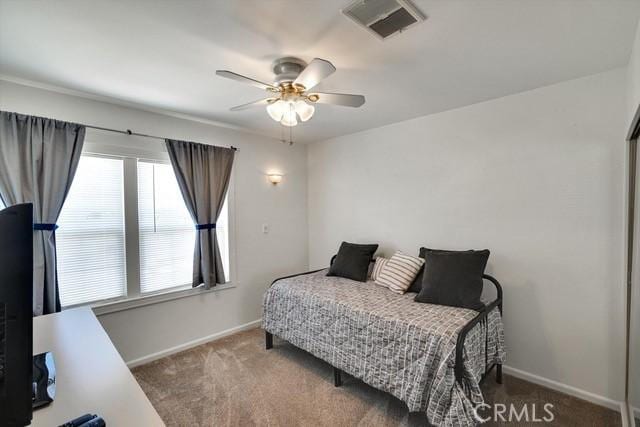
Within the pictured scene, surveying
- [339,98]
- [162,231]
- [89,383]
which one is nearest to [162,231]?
[162,231]

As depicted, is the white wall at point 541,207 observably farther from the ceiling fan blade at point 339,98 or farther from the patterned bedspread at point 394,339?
the ceiling fan blade at point 339,98

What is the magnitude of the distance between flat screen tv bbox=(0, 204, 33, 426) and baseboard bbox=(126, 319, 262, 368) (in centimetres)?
247

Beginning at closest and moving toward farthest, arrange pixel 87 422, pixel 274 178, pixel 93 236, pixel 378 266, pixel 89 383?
pixel 87 422 → pixel 89 383 → pixel 93 236 → pixel 378 266 → pixel 274 178

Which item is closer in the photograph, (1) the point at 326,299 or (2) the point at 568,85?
(2) the point at 568,85

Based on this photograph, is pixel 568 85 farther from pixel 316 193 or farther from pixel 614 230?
pixel 316 193

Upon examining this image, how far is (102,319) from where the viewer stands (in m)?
2.57

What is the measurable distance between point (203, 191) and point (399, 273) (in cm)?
224

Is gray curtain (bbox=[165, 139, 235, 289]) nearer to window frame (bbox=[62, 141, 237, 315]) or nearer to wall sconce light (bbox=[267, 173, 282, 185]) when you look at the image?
window frame (bbox=[62, 141, 237, 315])

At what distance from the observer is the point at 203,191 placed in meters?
3.13

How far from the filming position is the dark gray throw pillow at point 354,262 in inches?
125

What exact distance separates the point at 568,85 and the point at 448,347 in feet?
7.30

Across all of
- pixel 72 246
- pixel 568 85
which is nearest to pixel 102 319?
pixel 72 246

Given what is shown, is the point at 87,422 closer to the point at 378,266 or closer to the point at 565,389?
the point at 378,266

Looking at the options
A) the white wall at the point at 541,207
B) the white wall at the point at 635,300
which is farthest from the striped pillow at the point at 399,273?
the white wall at the point at 635,300
